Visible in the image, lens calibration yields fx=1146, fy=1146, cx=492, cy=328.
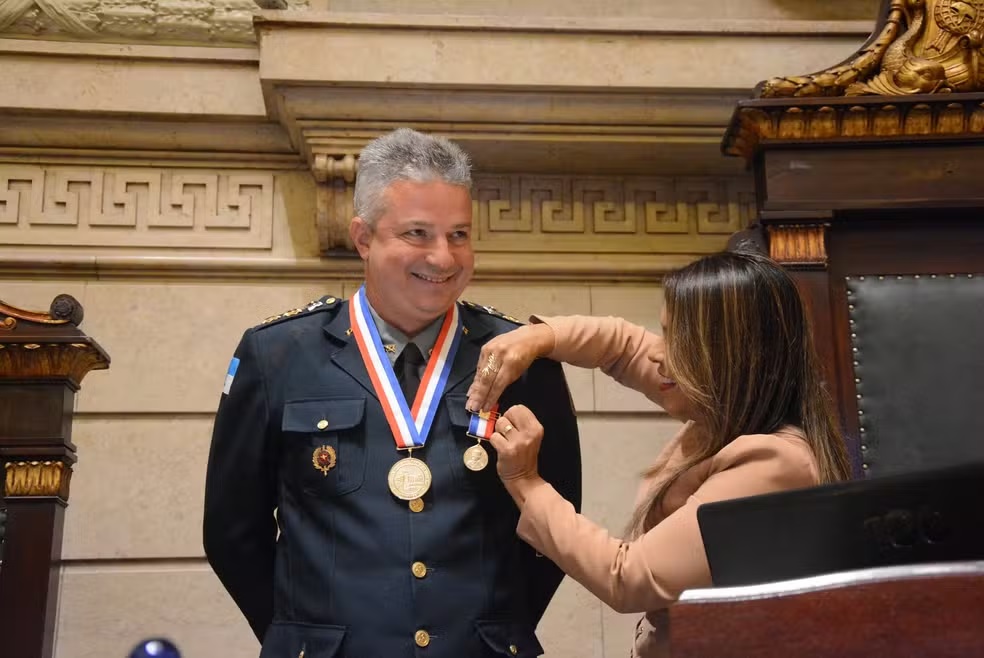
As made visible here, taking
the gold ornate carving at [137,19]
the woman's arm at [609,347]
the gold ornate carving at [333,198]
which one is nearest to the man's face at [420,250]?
the woman's arm at [609,347]

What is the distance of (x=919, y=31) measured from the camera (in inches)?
135

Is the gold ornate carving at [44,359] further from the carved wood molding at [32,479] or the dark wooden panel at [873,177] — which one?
the dark wooden panel at [873,177]

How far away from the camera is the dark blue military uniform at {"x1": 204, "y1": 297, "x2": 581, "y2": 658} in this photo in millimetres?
2031

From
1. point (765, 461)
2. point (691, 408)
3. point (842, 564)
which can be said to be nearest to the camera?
point (842, 564)

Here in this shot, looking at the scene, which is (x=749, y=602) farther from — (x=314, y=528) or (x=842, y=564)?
(x=314, y=528)

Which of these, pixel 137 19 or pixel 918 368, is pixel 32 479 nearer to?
pixel 137 19

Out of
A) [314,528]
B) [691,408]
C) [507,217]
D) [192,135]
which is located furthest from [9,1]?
[691,408]

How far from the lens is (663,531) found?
1.78 m

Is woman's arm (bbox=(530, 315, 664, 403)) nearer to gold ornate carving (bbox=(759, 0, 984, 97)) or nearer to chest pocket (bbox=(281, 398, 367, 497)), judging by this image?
chest pocket (bbox=(281, 398, 367, 497))

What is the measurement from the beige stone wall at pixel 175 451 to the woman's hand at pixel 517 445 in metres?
1.97

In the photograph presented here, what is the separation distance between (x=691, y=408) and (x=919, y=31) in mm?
1985

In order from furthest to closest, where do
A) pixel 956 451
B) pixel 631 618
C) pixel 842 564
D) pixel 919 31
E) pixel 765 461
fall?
pixel 631 618 < pixel 919 31 < pixel 956 451 < pixel 765 461 < pixel 842 564

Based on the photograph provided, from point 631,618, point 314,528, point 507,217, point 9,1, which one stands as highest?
point 9,1

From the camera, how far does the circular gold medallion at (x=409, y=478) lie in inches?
82.7
